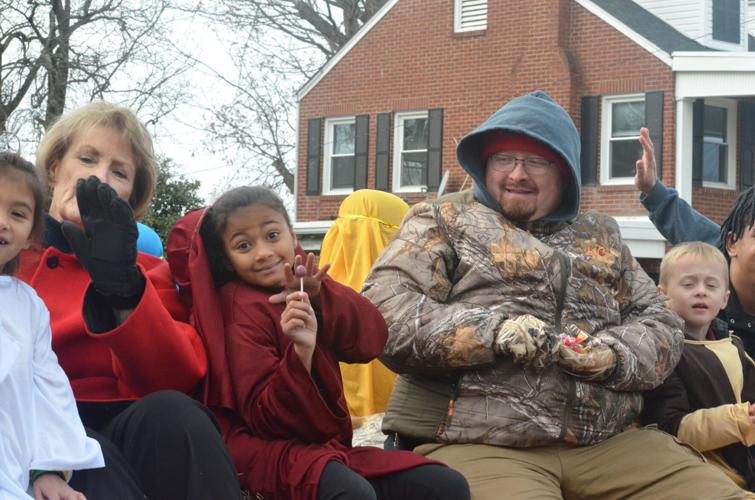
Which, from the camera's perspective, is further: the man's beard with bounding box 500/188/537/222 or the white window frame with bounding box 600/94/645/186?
the white window frame with bounding box 600/94/645/186

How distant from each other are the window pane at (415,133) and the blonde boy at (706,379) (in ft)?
66.2

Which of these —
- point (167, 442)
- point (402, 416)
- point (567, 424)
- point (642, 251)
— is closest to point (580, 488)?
point (567, 424)

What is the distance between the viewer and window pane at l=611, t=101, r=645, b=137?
22203mm

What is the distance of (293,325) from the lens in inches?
130

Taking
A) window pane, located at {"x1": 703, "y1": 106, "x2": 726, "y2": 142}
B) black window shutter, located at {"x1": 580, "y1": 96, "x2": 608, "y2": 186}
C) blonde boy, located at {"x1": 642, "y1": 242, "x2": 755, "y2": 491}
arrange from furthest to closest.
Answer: window pane, located at {"x1": 703, "y1": 106, "x2": 726, "y2": 142}
black window shutter, located at {"x1": 580, "y1": 96, "x2": 608, "y2": 186}
blonde boy, located at {"x1": 642, "y1": 242, "x2": 755, "y2": 491}

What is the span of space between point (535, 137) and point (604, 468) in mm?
1138

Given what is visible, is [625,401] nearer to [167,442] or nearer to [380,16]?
[167,442]

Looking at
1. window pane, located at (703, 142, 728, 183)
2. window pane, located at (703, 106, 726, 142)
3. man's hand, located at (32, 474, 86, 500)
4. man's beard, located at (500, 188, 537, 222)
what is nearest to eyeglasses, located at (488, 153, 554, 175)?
man's beard, located at (500, 188, 537, 222)

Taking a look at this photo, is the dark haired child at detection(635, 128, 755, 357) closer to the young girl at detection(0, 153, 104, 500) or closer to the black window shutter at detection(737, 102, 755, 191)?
the young girl at detection(0, 153, 104, 500)

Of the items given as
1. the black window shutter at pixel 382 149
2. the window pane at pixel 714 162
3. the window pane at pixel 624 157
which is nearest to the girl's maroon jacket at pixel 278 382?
the window pane at pixel 624 157

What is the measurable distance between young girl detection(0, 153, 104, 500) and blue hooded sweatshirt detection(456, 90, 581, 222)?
1702mm

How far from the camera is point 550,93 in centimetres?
2277

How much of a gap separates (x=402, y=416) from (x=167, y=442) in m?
1.16

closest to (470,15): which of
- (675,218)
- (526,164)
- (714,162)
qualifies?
(714,162)
